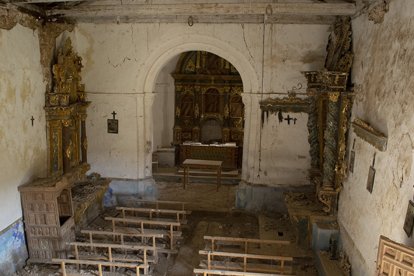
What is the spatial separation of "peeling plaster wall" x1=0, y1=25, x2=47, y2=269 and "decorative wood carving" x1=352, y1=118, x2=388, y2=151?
18.4ft

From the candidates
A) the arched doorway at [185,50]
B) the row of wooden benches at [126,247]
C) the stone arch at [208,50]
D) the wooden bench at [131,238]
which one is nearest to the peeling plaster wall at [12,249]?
the row of wooden benches at [126,247]

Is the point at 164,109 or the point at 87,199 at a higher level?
the point at 164,109

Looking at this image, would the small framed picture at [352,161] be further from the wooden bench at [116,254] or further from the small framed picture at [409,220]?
the wooden bench at [116,254]

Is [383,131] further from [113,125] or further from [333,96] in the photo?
[113,125]

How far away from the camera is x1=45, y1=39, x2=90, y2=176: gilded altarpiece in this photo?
728 cm

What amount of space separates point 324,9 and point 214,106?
22.9ft

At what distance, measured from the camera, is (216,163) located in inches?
413

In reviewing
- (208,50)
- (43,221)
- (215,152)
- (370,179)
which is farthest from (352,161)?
(215,152)

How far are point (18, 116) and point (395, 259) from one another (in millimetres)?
6011

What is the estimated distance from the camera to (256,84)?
8.30m

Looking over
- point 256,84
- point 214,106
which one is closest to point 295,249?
point 256,84

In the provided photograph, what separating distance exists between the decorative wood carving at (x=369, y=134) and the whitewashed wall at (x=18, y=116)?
561 cm

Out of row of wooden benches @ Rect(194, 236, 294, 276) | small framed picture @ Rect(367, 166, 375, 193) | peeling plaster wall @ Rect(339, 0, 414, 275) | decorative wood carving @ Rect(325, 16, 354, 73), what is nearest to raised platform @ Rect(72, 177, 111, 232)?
row of wooden benches @ Rect(194, 236, 294, 276)

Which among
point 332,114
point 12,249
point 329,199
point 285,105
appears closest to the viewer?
point 12,249
